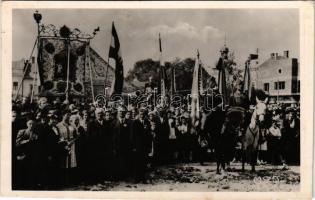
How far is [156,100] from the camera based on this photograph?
4.10 meters

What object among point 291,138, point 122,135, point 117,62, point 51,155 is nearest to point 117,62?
point 117,62

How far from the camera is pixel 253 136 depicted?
4.10 metres

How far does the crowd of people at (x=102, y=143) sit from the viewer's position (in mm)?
4031

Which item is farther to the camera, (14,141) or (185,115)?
(185,115)

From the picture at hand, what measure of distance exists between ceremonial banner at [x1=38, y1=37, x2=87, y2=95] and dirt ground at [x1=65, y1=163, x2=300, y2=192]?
0.90 metres

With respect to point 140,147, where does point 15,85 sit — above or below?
above

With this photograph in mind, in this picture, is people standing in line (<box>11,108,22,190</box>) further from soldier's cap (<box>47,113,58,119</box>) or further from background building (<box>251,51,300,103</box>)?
background building (<box>251,51,300,103</box>)

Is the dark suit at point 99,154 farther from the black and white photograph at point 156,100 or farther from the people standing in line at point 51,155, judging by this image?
the people standing in line at point 51,155

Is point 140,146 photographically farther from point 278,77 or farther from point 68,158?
point 278,77

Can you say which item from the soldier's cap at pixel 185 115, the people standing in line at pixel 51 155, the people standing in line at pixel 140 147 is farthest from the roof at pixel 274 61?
the people standing in line at pixel 51 155

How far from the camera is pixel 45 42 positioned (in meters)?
4.04

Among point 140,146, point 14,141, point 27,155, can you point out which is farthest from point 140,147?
point 14,141

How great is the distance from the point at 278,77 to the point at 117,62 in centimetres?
139

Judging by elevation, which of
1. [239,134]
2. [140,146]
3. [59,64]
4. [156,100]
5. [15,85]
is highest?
[59,64]
